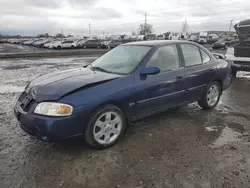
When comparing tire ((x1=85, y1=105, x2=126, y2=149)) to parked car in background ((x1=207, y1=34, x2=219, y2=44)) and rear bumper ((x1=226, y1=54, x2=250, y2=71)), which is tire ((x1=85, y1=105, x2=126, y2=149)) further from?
parked car in background ((x1=207, y1=34, x2=219, y2=44))

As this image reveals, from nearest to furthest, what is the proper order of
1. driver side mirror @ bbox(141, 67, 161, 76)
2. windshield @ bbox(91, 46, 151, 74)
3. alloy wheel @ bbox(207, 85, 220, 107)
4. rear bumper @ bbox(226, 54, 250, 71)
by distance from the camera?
1. driver side mirror @ bbox(141, 67, 161, 76)
2. windshield @ bbox(91, 46, 151, 74)
3. alloy wheel @ bbox(207, 85, 220, 107)
4. rear bumper @ bbox(226, 54, 250, 71)

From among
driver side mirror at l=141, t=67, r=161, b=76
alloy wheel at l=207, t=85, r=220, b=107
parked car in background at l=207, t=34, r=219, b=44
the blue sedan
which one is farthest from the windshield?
parked car in background at l=207, t=34, r=219, b=44

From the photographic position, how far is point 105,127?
3.35 meters

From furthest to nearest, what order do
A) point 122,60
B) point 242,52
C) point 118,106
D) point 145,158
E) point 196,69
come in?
point 242,52
point 196,69
point 122,60
point 118,106
point 145,158

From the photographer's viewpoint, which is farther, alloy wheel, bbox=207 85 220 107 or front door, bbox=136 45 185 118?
alloy wheel, bbox=207 85 220 107

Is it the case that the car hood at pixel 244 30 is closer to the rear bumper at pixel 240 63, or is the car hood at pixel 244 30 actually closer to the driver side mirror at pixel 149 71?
the rear bumper at pixel 240 63

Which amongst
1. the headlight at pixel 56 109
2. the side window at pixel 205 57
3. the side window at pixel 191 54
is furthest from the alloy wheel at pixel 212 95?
the headlight at pixel 56 109

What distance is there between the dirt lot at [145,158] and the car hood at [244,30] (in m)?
5.51

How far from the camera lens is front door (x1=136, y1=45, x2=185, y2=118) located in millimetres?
3684

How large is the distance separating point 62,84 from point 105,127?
2.91ft

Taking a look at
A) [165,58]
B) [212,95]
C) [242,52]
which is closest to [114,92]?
[165,58]

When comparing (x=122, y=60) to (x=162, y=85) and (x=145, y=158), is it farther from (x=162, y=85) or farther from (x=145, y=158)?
(x=145, y=158)

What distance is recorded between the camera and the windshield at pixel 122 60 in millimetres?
3784

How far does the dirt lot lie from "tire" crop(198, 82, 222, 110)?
Answer: 508mm
